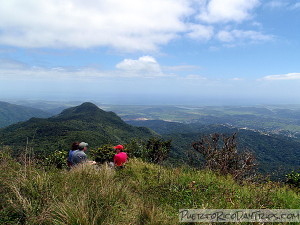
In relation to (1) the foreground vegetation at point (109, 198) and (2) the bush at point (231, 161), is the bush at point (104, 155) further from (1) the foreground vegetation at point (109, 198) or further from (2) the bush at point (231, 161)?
(2) the bush at point (231, 161)

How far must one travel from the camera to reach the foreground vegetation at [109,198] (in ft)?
10.3

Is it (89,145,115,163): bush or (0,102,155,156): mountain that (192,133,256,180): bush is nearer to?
(89,145,115,163): bush

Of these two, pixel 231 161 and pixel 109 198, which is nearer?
pixel 109 198

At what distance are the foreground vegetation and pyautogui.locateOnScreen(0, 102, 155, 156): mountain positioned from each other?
22180 mm

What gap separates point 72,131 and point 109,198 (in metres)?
91.6

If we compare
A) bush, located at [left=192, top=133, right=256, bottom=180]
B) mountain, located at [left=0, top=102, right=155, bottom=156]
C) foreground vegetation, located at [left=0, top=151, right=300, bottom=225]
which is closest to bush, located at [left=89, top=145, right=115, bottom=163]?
foreground vegetation, located at [left=0, top=151, right=300, bottom=225]

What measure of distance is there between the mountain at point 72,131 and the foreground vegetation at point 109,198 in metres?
22.2

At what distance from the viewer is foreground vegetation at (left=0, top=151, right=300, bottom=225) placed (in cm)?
313

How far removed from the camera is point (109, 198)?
3.64 m

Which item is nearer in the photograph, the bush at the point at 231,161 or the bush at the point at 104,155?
the bush at the point at 231,161

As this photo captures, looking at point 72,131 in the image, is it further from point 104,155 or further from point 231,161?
point 231,161

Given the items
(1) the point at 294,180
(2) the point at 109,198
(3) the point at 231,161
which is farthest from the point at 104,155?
(1) the point at 294,180

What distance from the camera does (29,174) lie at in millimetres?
4398

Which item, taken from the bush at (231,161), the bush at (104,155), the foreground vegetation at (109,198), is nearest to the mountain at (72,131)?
the bush at (104,155)
